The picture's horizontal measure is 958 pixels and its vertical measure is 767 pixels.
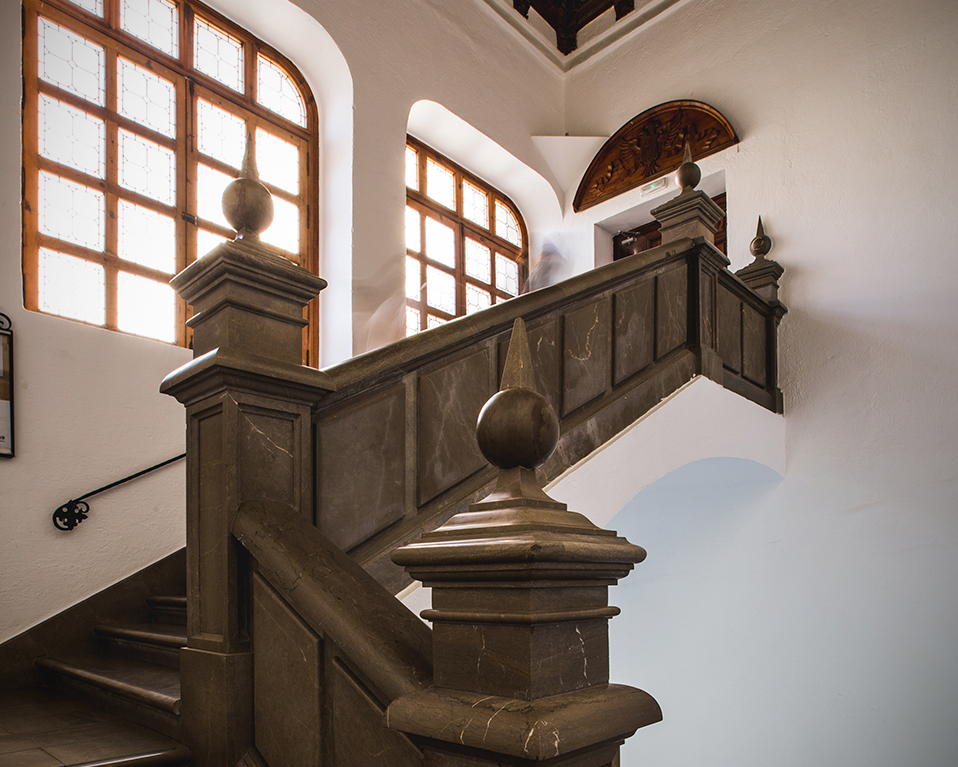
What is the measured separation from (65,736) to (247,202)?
5.21 ft

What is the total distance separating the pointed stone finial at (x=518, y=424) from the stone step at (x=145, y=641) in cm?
187

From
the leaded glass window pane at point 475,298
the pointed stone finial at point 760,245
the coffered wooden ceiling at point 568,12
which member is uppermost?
the coffered wooden ceiling at point 568,12

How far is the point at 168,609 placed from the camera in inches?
137

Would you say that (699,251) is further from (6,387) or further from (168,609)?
(6,387)

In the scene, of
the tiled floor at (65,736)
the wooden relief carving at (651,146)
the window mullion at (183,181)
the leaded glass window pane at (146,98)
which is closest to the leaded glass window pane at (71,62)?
the leaded glass window pane at (146,98)

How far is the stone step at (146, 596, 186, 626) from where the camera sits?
3363 mm

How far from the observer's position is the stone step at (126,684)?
197cm

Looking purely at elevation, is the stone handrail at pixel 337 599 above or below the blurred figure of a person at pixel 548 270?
below

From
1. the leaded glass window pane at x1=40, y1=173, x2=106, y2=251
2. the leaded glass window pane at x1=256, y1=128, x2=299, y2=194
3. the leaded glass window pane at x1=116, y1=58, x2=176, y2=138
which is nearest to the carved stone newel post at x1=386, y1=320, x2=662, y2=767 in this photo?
the leaded glass window pane at x1=40, y1=173, x2=106, y2=251

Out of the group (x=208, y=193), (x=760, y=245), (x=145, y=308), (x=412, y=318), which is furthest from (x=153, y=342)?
(x=760, y=245)

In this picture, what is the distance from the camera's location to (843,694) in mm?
5023

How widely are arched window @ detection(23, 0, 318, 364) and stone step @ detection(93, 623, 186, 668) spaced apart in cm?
188

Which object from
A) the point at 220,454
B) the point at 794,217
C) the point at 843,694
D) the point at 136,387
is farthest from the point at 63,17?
the point at 843,694

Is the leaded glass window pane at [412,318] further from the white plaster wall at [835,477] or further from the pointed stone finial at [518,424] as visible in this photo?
the pointed stone finial at [518,424]
